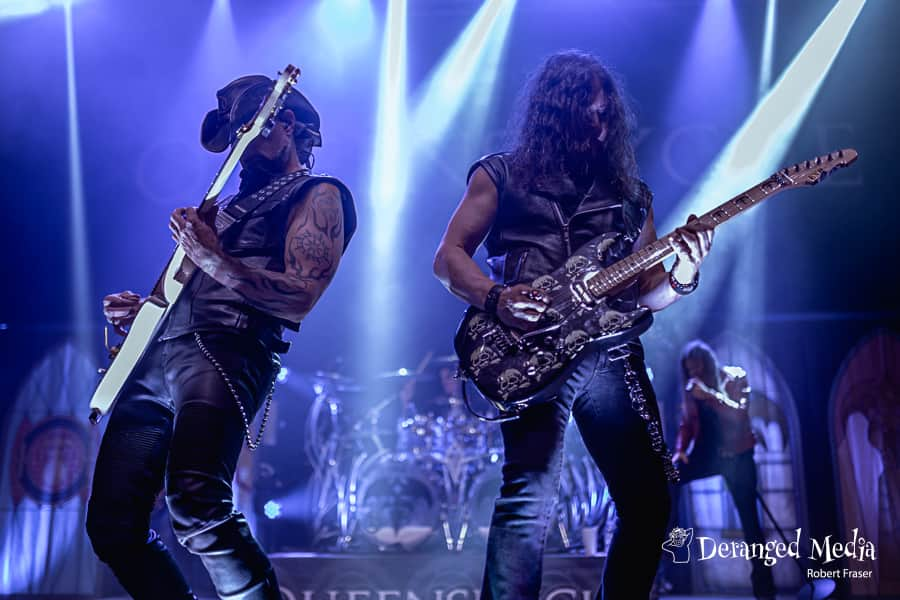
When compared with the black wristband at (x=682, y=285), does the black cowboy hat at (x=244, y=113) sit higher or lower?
higher

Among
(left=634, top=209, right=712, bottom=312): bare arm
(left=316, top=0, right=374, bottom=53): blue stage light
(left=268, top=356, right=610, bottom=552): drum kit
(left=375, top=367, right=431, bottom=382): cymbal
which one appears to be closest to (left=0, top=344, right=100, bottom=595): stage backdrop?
(left=268, top=356, right=610, bottom=552): drum kit

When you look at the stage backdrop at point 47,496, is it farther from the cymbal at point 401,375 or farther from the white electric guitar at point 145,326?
the white electric guitar at point 145,326

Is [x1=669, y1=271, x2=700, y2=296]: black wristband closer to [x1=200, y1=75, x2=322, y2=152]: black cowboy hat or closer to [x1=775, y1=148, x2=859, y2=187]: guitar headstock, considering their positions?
[x1=775, y1=148, x2=859, y2=187]: guitar headstock

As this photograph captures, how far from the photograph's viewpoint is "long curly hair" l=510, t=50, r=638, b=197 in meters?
2.65

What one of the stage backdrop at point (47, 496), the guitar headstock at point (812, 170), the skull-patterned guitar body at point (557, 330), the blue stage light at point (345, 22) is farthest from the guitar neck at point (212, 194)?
the stage backdrop at point (47, 496)

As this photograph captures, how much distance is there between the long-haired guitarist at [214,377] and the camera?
2145mm

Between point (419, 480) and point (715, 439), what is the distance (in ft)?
8.27

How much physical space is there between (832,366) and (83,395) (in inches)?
339

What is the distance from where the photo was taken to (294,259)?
247 centimetres

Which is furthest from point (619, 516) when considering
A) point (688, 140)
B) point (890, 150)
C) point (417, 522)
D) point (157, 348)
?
point (890, 150)

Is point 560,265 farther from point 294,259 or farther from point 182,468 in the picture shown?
point 182,468

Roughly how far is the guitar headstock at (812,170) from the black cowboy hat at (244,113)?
170cm

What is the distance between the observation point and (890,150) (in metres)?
8.68

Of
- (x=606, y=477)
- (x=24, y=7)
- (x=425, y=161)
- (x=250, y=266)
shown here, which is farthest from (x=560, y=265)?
(x=24, y=7)
